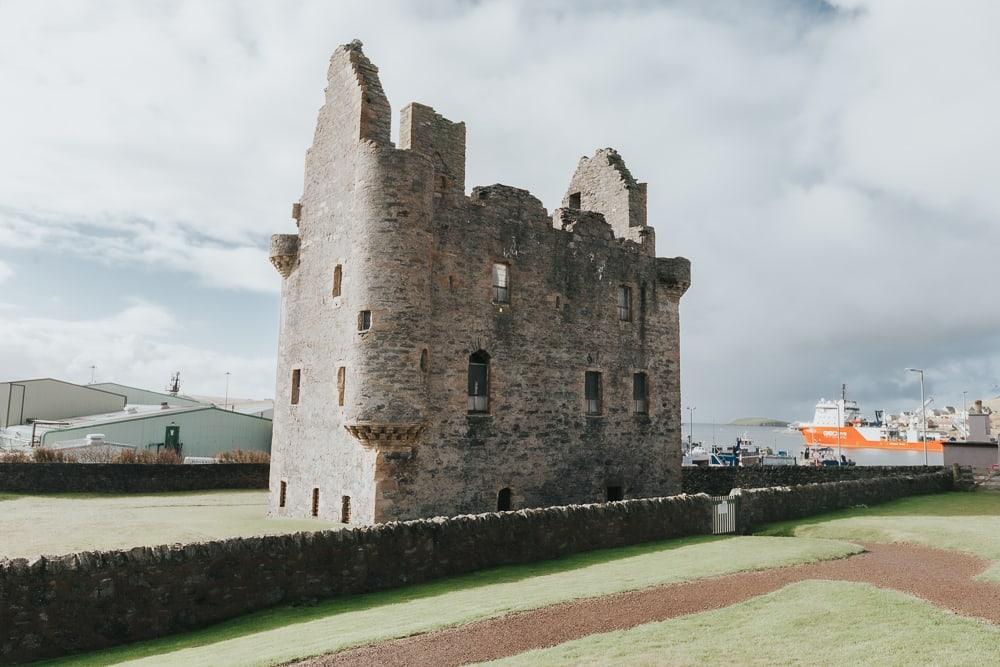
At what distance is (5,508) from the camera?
87.6 feet

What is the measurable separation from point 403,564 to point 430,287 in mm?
10181

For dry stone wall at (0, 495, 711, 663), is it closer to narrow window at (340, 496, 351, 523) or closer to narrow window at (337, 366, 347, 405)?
narrow window at (340, 496, 351, 523)

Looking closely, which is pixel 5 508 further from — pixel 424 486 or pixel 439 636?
pixel 439 636

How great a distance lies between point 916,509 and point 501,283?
17.5 metres

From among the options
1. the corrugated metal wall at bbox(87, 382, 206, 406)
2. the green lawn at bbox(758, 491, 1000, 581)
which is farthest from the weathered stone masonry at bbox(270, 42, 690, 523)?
the corrugated metal wall at bbox(87, 382, 206, 406)

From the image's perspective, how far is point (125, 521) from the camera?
74.6 ft

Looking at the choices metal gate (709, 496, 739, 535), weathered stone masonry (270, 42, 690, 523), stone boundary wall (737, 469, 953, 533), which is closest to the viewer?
metal gate (709, 496, 739, 535)

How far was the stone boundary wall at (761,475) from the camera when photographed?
38.2 metres

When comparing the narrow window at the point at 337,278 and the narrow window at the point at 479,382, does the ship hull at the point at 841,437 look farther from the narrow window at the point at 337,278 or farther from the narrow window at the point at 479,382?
the narrow window at the point at 337,278

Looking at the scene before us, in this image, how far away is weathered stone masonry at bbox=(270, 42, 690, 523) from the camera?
71.8ft

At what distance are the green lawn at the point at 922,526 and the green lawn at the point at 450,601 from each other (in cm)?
257

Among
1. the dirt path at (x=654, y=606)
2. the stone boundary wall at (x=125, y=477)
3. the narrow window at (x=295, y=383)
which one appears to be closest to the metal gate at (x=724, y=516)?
the dirt path at (x=654, y=606)

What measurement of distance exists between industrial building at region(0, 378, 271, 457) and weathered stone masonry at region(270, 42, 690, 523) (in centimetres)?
2016

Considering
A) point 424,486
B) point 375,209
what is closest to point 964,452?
point 424,486
